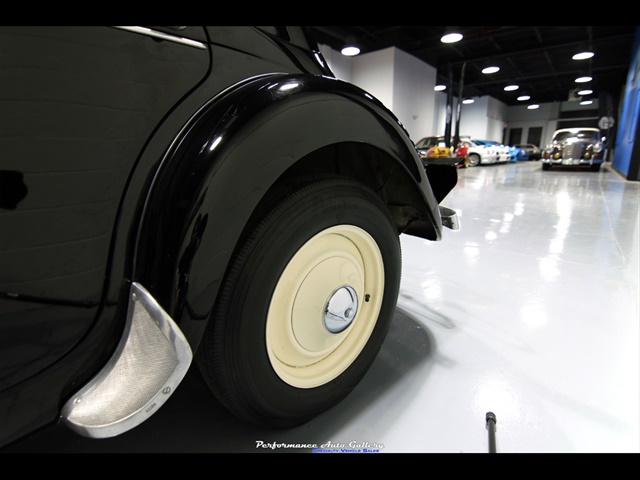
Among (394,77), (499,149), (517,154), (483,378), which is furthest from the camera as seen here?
(517,154)

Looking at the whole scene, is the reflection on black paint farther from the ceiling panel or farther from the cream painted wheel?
the ceiling panel

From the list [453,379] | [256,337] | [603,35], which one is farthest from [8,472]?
[603,35]

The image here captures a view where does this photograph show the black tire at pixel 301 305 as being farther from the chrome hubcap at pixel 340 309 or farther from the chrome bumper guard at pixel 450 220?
the chrome bumper guard at pixel 450 220

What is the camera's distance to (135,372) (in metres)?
0.67

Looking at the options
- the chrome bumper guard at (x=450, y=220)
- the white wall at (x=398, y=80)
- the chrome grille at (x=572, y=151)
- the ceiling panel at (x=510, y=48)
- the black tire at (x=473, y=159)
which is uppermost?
the ceiling panel at (x=510, y=48)

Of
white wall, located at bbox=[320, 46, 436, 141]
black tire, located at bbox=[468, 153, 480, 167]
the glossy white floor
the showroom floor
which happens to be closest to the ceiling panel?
white wall, located at bbox=[320, 46, 436, 141]

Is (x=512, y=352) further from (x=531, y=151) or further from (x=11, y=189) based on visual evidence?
(x=531, y=151)

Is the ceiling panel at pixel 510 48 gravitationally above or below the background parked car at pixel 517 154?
above

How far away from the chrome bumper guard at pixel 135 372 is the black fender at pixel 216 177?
0.03 m

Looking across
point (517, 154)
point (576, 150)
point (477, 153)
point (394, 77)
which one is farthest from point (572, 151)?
point (517, 154)

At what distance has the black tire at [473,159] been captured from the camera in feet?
48.1

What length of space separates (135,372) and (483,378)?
1.16 m

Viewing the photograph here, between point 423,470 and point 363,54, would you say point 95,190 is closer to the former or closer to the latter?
point 423,470

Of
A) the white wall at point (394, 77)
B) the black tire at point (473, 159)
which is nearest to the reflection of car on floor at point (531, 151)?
the black tire at point (473, 159)
